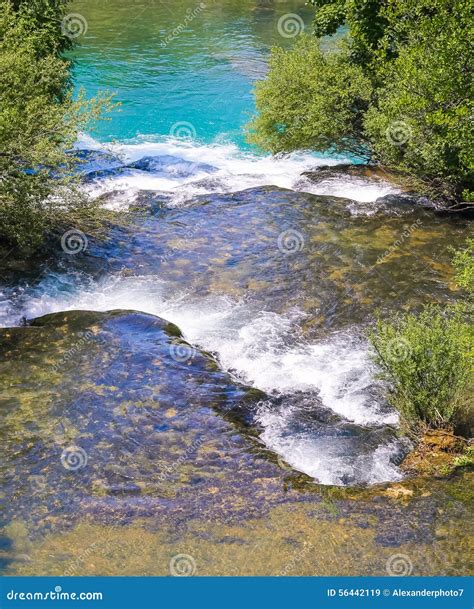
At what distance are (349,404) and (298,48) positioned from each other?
52.2 ft

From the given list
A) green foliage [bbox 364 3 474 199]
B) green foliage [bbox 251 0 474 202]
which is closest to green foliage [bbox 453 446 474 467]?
green foliage [bbox 251 0 474 202]

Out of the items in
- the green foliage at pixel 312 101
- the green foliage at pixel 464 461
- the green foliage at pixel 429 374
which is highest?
the green foliage at pixel 312 101

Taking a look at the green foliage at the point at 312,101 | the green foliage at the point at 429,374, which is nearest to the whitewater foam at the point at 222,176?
the green foliage at the point at 312,101

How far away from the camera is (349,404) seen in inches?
489

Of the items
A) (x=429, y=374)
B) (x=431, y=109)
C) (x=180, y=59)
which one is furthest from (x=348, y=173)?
(x=180, y=59)

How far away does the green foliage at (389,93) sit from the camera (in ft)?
53.2

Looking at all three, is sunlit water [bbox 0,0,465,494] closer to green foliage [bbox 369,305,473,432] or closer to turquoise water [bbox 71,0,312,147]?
turquoise water [bbox 71,0,312,147]

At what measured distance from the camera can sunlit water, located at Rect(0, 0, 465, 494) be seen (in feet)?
39.9

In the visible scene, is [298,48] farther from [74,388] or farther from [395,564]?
[395,564]

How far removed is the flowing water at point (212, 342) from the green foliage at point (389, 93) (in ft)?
4.43

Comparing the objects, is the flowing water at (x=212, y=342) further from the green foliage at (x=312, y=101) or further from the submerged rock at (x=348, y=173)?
the green foliage at (x=312, y=101)

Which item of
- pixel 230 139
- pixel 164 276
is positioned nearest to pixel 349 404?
pixel 164 276

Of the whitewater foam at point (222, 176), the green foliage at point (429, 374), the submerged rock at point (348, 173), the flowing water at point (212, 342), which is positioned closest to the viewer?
the flowing water at point (212, 342)

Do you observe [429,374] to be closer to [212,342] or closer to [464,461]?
[464,461]
